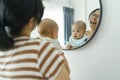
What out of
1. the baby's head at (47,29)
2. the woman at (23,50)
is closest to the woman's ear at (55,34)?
the baby's head at (47,29)

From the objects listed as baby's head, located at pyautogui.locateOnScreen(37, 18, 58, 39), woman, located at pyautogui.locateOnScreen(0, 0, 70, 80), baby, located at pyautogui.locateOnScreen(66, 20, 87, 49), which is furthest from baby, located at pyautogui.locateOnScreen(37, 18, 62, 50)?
woman, located at pyautogui.locateOnScreen(0, 0, 70, 80)

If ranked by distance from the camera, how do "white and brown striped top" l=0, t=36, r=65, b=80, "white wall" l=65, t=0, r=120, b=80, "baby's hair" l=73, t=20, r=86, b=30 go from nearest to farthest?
"white and brown striped top" l=0, t=36, r=65, b=80, "white wall" l=65, t=0, r=120, b=80, "baby's hair" l=73, t=20, r=86, b=30

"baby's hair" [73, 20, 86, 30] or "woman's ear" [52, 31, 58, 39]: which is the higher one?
"baby's hair" [73, 20, 86, 30]

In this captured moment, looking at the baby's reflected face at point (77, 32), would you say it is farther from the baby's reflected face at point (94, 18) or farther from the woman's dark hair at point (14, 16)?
the woman's dark hair at point (14, 16)

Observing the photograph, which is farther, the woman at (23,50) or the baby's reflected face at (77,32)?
the baby's reflected face at (77,32)

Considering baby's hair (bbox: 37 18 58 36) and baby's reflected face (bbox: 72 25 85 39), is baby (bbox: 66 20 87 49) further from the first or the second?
baby's hair (bbox: 37 18 58 36)

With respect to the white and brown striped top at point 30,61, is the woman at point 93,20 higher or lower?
higher

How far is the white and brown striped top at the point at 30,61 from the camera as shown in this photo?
63cm

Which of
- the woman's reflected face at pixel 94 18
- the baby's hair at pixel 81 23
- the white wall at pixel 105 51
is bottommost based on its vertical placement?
the white wall at pixel 105 51

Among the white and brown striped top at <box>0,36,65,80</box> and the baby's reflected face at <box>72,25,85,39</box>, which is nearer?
the white and brown striped top at <box>0,36,65,80</box>

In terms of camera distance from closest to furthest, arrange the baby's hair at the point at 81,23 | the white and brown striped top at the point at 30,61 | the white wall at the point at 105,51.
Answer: the white and brown striped top at the point at 30,61
the white wall at the point at 105,51
the baby's hair at the point at 81,23

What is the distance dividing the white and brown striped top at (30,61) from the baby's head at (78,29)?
460mm

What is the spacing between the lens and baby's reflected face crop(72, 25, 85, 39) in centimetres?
109

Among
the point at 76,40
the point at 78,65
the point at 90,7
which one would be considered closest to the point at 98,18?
the point at 90,7
